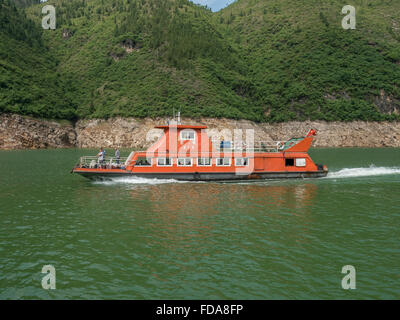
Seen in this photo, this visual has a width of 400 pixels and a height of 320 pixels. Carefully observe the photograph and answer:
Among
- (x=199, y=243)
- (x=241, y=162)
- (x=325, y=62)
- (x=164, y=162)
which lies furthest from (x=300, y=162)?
(x=325, y=62)

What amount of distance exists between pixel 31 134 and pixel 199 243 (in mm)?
87127

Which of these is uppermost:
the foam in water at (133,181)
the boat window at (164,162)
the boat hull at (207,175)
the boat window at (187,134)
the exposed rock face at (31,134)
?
the exposed rock face at (31,134)

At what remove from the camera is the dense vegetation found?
10523cm

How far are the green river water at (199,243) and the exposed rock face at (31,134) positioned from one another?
66.2 meters

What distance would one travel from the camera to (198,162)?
31844mm

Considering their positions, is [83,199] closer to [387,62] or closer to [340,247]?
[340,247]

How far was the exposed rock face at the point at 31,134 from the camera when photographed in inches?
3268

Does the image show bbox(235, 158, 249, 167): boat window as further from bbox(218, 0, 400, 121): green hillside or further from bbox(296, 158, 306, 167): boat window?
bbox(218, 0, 400, 121): green hillside

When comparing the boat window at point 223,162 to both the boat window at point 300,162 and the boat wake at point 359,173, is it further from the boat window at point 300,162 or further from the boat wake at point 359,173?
the boat wake at point 359,173

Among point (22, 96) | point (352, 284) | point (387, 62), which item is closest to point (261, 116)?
point (387, 62)

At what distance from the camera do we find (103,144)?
95.8 metres

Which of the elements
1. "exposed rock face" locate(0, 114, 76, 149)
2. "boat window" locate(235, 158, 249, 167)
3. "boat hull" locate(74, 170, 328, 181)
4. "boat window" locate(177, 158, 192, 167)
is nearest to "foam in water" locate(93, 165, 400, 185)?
"boat hull" locate(74, 170, 328, 181)

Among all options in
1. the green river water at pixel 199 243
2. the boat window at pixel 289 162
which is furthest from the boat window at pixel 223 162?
the green river water at pixel 199 243
